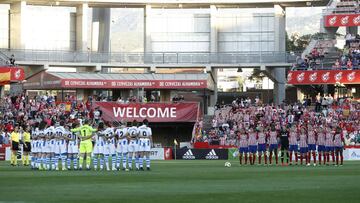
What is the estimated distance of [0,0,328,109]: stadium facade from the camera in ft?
258

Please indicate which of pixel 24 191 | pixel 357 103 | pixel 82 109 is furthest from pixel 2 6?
pixel 24 191

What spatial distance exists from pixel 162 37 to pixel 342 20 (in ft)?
60.0

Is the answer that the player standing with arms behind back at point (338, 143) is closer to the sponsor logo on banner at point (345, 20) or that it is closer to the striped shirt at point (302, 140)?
the striped shirt at point (302, 140)

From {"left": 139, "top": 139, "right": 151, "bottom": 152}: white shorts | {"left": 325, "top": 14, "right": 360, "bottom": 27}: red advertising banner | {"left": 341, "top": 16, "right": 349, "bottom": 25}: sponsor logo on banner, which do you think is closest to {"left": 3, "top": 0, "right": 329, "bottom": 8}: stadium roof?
{"left": 325, "top": 14, "right": 360, "bottom": 27}: red advertising banner

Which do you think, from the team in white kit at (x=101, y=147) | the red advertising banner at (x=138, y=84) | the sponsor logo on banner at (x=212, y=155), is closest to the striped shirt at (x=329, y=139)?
the team in white kit at (x=101, y=147)

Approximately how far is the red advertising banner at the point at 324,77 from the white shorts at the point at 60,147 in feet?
122

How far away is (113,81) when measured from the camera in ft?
246

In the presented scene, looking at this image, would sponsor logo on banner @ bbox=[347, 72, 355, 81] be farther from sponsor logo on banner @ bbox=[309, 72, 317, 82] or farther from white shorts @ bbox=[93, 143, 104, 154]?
white shorts @ bbox=[93, 143, 104, 154]

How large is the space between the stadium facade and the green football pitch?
152ft

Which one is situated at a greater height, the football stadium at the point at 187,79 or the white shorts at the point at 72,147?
the football stadium at the point at 187,79

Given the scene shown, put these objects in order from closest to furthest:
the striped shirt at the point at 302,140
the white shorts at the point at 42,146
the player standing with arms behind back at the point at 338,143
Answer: the white shorts at the point at 42,146 < the player standing with arms behind back at the point at 338,143 < the striped shirt at the point at 302,140

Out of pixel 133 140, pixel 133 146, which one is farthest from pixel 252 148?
pixel 133 140

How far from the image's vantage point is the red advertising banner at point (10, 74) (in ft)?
220

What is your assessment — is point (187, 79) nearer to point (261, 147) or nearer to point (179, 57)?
point (179, 57)
